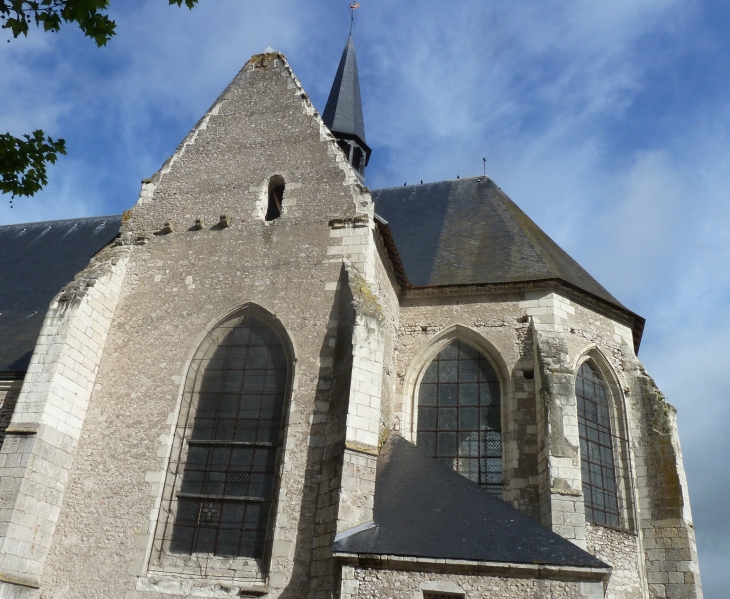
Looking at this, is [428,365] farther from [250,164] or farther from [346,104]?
[346,104]

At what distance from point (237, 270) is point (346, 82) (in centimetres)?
1036

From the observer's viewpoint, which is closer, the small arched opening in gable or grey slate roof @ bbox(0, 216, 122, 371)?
the small arched opening in gable

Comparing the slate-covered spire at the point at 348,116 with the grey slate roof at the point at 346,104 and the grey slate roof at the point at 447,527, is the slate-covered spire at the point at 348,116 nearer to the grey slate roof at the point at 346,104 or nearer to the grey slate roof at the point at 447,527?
the grey slate roof at the point at 346,104

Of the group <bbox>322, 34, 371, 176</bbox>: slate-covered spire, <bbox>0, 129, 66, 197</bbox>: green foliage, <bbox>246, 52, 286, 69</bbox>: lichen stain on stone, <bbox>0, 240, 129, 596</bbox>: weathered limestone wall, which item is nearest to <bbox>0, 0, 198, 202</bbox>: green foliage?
<bbox>0, 129, 66, 197</bbox>: green foliage

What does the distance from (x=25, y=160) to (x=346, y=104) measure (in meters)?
12.6

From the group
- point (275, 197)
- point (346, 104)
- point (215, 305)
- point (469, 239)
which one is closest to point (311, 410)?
point (215, 305)

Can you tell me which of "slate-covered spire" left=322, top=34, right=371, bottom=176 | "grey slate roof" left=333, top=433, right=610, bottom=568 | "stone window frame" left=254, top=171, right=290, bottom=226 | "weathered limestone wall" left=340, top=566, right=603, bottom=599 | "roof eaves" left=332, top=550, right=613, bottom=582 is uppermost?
"slate-covered spire" left=322, top=34, right=371, bottom=176

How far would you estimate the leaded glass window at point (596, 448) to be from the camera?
9.48 meters

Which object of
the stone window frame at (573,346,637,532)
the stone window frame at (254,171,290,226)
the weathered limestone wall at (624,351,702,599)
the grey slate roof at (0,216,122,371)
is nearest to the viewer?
the weathered limestone wall at (624,351,702,599)

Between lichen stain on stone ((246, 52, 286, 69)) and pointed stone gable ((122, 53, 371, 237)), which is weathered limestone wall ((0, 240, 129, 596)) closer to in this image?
pointed stone gable ((122, 53, 371, 237))

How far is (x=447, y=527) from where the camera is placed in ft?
23.1

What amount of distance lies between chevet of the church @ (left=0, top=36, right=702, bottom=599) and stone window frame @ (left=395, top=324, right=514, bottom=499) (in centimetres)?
3

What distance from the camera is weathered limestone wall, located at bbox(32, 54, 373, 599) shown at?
7781 mm

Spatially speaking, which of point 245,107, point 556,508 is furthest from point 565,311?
point 245,107
